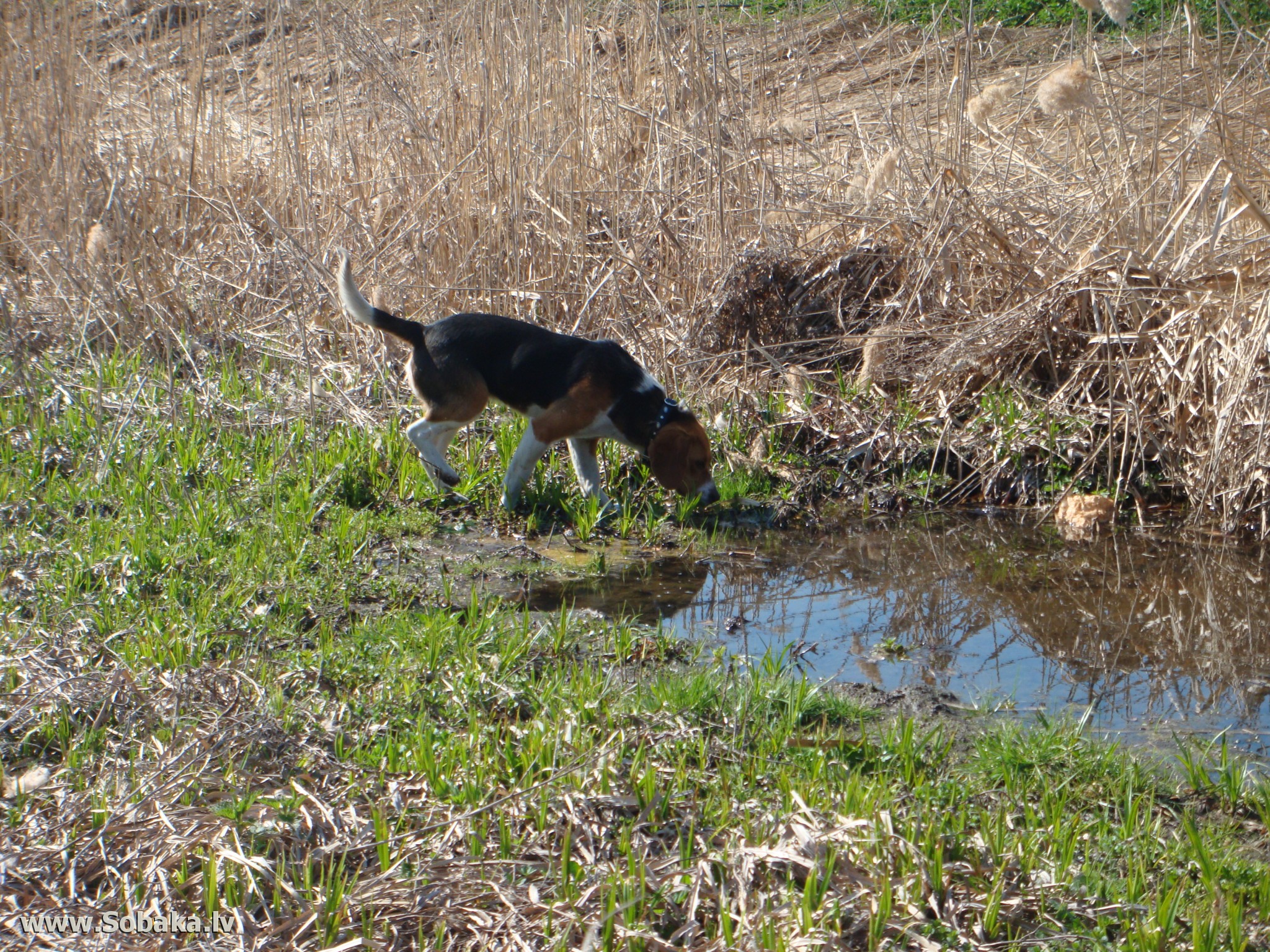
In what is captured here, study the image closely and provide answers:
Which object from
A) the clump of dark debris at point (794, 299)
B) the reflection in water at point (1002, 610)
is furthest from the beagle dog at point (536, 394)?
the clump of dark debris at point (794, 299)

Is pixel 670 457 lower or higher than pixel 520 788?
lower

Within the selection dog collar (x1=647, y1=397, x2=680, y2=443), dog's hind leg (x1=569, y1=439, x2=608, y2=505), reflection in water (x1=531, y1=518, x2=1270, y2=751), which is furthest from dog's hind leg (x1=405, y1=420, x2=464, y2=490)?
reflection in water (x1=531, y1=518, x2=1270, y2=751)

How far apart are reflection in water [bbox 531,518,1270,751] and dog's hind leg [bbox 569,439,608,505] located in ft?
2.33

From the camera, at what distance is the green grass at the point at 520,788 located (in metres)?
2.37

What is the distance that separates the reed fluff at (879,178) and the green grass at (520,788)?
150 inches

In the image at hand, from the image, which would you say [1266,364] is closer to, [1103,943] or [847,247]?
[847,247]

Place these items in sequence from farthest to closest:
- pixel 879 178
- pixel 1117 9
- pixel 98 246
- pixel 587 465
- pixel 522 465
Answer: pixel 98 246
pixel 879 178
pixel 587 465
pixel 522 465
pixel 1117 9

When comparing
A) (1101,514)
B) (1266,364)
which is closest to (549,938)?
(1101,514)

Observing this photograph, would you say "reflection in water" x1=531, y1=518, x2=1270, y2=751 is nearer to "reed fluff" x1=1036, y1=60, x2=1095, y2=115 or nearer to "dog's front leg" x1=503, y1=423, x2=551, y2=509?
"dog's front leg" x1=503, y1=423, x2=551, y2=509

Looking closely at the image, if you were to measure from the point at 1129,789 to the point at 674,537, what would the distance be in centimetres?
277

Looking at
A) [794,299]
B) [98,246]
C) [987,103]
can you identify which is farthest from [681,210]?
[98,246]

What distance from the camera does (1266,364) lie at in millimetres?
5297

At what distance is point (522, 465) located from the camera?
5434 mm

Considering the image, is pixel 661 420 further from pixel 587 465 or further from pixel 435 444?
pixel 435 444
